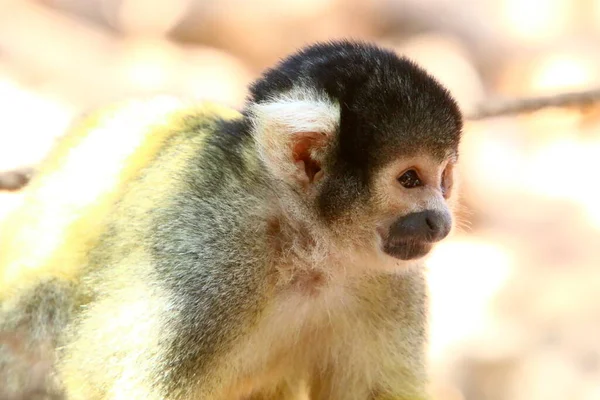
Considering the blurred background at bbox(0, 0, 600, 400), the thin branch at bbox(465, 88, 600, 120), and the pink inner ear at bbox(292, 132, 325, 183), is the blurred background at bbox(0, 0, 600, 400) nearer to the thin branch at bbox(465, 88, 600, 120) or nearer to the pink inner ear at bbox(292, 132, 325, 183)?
the thin branch at bbox(465, 88, 600, 120)

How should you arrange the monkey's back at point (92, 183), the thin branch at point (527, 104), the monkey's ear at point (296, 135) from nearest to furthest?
1. the monkey's ear at point (296, 135)
2. the monkey's back at point (92, 183)
3. the thin branch at point (527, 104)

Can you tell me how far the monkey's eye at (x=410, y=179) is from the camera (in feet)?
7.29

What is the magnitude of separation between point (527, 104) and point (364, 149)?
2.18 m

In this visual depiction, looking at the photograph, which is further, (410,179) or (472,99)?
(472,99)

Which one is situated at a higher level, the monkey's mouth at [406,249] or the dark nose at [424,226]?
the dark nose at [424,226]

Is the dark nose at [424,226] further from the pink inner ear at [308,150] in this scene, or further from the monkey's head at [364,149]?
the pink inner ear at [308,150]

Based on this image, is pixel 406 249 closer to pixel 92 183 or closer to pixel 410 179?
pixel 410 179

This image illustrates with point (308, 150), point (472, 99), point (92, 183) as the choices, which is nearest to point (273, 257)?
point (308, 150)

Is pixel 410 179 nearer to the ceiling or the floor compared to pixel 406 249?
nearer to the ceiling

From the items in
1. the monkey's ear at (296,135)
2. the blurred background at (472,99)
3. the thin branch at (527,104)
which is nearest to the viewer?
the monkey's ear at (296,135)

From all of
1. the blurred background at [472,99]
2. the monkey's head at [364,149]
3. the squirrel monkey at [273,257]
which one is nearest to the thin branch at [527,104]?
the blurred background at [472,99]

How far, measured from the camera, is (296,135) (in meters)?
2.19

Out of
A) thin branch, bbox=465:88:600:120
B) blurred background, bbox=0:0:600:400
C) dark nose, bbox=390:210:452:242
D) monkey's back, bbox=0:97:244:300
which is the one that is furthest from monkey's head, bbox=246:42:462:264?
blurred background, bbox=0:0:600:400

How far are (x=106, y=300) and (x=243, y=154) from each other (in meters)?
0.63
